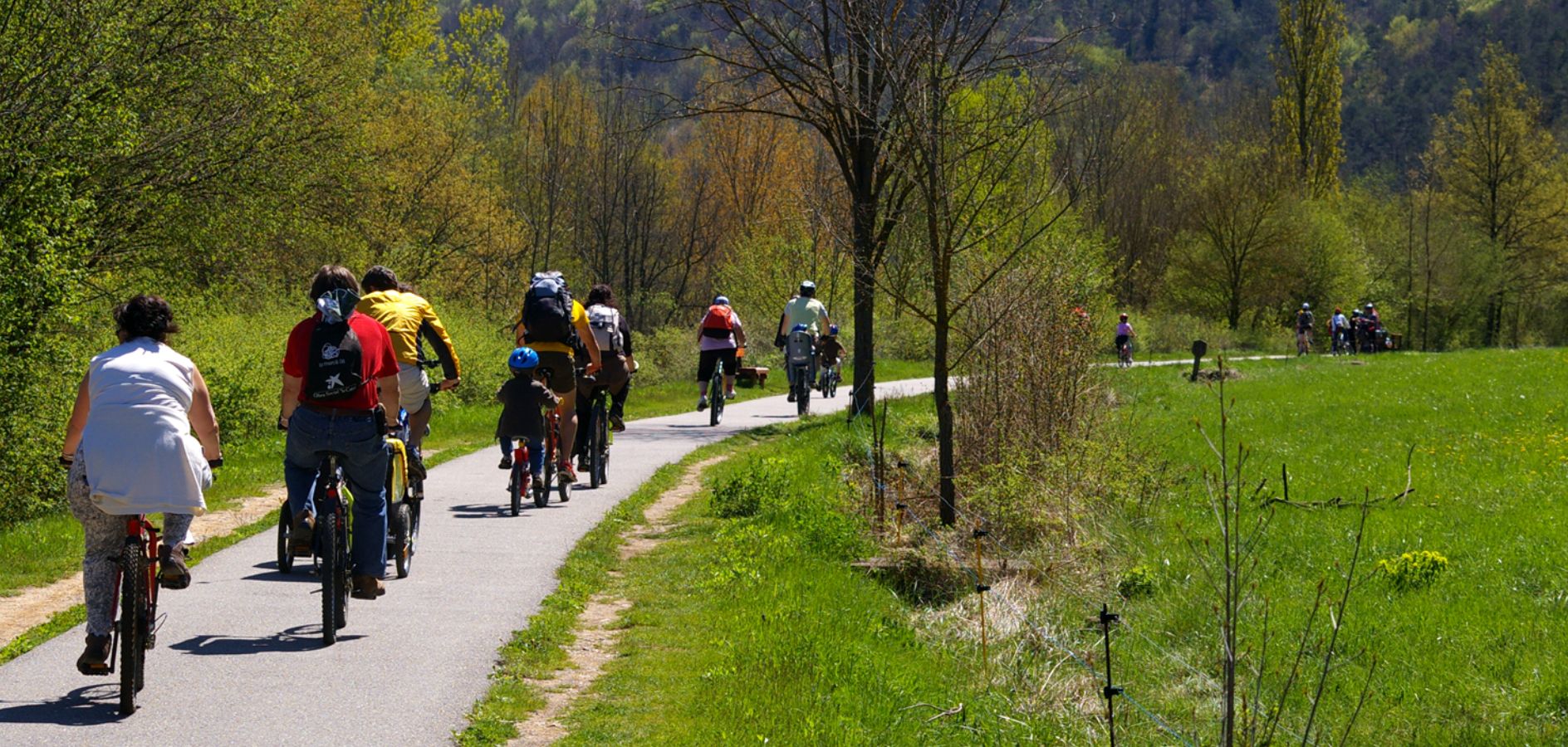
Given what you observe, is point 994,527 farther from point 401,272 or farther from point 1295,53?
point 1295,53

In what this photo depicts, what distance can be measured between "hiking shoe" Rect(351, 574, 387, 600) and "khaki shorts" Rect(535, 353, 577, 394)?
200 inches

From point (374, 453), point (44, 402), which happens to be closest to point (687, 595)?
point (374, 453)

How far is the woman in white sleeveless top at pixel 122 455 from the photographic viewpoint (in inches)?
267

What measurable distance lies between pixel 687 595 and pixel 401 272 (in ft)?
84.4

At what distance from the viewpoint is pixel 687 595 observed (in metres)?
10.3

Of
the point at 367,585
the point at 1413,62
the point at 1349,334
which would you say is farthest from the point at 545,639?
the point at 1413,62

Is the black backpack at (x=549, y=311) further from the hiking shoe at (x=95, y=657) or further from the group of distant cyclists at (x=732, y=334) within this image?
the group of distant cyclists at (x=732, y=334)

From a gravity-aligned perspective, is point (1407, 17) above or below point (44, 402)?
above

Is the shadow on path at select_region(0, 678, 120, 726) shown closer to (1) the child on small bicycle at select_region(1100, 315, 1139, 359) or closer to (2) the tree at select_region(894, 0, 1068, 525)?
(2) the tree at select_region(894, 0, 1068, 525)

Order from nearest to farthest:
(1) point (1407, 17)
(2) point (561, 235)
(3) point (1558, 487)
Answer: (3) point (1558, 487) < (2) point (561, 235) < (1) point (1407, 17)

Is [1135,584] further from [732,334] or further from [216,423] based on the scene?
[732,334]

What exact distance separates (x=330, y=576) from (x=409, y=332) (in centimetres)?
311

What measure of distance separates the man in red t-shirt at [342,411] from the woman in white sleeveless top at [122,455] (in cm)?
114

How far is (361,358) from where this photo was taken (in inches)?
324
